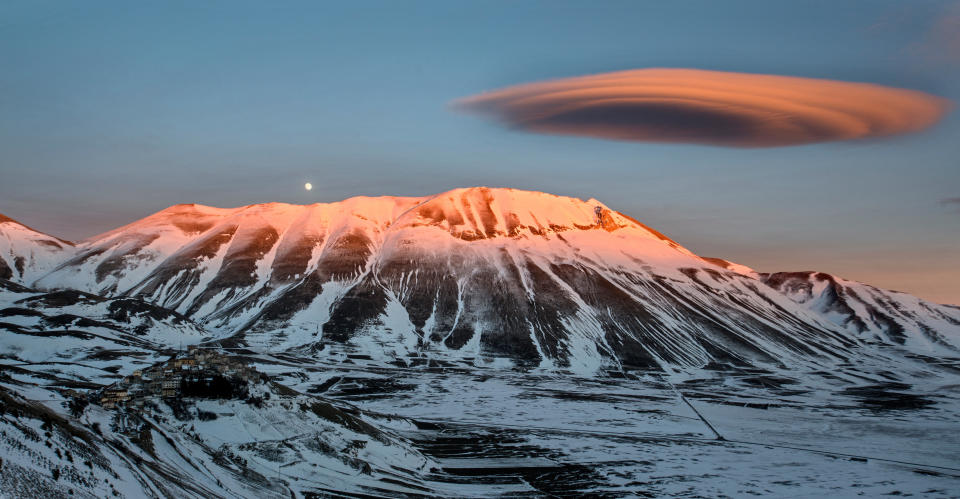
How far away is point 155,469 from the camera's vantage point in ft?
159

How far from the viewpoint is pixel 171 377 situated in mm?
66562

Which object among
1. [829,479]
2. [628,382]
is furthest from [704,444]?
[628,382]

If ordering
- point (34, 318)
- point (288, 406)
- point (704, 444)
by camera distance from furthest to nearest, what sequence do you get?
point (34, 318), point (704, 444), point (288, 406)

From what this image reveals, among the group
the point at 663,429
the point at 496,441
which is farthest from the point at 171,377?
the point at 663,429

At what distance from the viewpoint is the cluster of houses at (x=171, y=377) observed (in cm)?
6444

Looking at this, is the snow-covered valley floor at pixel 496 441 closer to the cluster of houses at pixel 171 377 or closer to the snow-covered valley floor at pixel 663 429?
the snow-covered valley floor at pixel 663 429

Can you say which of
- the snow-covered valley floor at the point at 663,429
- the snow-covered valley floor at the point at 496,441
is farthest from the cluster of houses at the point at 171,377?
the snow-covered valley floor at the point at 663,429

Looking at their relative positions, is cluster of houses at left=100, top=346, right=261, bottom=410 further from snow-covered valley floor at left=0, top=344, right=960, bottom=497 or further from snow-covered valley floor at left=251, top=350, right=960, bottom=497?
snow-covered valley floor at left=251, top=350, right=960, bottom=497

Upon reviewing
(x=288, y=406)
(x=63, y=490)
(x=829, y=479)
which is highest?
(x=63, y=490)

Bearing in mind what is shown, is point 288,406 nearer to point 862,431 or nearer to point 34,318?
point 862,431

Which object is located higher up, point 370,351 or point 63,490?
point 63,490

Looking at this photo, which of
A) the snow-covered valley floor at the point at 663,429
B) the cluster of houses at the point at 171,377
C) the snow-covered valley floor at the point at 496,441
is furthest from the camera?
the snow-covered valley floor at the point at 663,429

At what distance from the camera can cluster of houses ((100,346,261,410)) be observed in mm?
64438

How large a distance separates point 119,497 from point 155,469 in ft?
29.7
